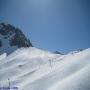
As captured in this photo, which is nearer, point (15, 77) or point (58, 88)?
point (58, 88)

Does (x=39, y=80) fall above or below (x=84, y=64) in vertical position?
below

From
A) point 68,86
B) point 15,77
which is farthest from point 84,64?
point 15,77

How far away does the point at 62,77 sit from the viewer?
43438mm

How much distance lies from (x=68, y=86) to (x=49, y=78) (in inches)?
488

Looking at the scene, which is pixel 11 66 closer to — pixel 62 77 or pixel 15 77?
pixel 15 77

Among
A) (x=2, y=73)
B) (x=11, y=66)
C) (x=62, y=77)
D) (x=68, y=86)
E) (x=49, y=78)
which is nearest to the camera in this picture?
(x=68, y=86)

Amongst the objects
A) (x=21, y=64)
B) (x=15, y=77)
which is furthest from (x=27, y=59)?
(x=15, y=77)

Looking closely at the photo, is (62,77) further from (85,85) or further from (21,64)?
(21,64)

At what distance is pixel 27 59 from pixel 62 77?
43.8m

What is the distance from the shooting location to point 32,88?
43656 mm

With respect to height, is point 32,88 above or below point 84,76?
below

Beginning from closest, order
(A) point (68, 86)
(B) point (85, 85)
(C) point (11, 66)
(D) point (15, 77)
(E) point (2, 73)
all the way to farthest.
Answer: (B) point (85, 85), (A) point (68, 86), (D) point (15, 77), (E) point (2, 73), (C) point (11, 66)

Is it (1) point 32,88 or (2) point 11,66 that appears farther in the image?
(2) point 11,66

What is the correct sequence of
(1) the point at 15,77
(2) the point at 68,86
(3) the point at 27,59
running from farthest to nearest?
(3) the point at 27,59, (1) the point at 15,77, (2) the point at 68,86
